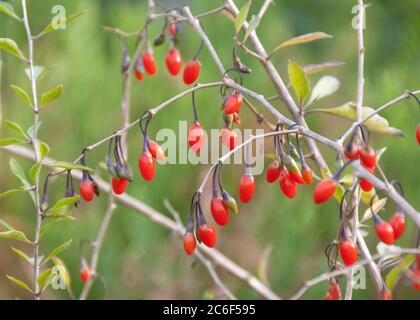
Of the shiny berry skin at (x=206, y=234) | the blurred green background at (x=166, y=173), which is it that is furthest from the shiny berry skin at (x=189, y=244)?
the blurred green background at (x=166, y=173)

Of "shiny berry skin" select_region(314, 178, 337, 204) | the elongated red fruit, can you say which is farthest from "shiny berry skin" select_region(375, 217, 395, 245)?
"shiny berry skin" select_region(314, 178, 337, 204)

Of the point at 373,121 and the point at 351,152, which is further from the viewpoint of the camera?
the point at 373,121

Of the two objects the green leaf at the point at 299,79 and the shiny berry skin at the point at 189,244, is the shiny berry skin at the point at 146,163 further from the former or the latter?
the green leaf at the point at 299,79

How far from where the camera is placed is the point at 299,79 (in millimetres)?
1042

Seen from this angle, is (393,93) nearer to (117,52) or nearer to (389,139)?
(389,139)

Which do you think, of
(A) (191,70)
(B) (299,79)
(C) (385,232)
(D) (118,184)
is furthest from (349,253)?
(A) (191,70)

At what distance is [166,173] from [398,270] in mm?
1663

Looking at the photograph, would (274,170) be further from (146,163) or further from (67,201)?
(67,201)

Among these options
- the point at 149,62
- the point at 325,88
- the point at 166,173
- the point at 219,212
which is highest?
the point at 166,173

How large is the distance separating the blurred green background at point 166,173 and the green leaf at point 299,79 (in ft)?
3.48

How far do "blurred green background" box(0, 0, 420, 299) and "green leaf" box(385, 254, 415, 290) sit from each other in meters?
1.08

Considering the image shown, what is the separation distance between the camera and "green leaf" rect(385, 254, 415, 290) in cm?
95

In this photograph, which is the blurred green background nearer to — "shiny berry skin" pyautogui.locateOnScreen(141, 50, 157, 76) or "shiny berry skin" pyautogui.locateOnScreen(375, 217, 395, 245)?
"shiny berry skin" pyautogui.locateOnScreen(141, 50, 157, 76)

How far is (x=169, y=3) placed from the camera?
5.35 meters
